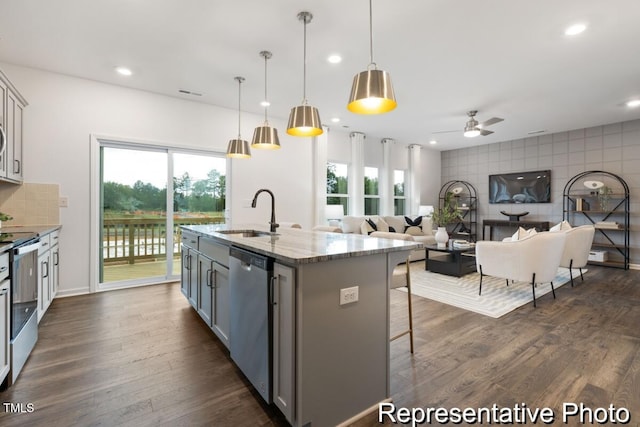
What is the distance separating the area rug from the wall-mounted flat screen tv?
8.53 ft

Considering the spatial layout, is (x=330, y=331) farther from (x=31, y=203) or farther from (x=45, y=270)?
(x=31, y=203)

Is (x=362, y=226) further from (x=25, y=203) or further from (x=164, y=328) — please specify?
(x=25, y=203)

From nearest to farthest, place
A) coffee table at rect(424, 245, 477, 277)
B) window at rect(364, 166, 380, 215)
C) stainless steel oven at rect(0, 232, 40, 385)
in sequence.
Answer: stainless steel oven at rect(0, 232, 40, 385)
coffee table at rect(424, 245, 477, 277)
window at rect(364, 166, 380, 215)

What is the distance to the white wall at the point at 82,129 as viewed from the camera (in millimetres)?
3705

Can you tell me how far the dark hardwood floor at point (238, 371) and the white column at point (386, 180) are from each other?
14.3 feet

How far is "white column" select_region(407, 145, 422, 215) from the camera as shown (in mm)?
8125

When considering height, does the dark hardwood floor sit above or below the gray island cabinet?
below

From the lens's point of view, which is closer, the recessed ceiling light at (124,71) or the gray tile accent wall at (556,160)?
the recessed ceiling light at (124,71)

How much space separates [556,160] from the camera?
270 inches

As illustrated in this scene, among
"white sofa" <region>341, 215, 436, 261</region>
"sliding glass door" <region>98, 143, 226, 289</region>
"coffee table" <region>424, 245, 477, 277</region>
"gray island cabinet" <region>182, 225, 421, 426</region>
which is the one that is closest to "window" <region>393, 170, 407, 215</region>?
"white sofa" <region>341, 215, 436, 261</region>

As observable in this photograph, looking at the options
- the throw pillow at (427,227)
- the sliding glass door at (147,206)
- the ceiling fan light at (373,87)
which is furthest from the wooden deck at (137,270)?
the throw pillow at (427,227)

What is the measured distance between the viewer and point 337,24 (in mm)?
2805

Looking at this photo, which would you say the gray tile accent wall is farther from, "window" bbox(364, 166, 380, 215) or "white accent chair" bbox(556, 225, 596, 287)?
"window" bbox(364, 166, 380, 215)

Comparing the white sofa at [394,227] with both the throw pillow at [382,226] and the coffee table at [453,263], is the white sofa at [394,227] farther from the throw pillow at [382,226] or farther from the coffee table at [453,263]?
the coffee table at [453,263]
